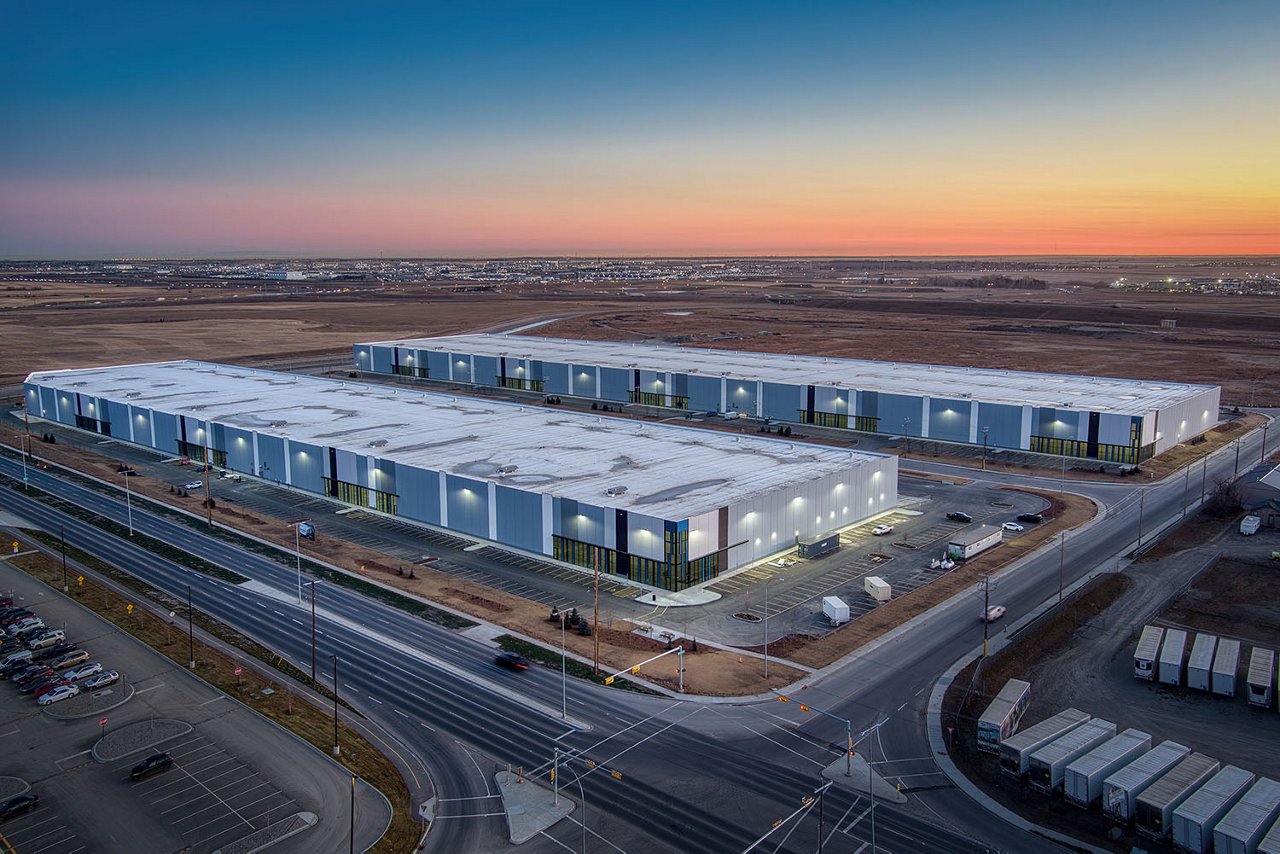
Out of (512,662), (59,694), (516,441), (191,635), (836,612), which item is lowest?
(512,662)

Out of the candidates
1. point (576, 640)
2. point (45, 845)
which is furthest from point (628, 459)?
point (45, 845)

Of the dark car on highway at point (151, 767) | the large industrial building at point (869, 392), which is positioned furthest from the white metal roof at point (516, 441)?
the dark car on highway at point (151, 767)

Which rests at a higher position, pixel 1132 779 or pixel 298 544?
pixel 298 544

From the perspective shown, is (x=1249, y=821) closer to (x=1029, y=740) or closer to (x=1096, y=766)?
(x=1096, y=766)

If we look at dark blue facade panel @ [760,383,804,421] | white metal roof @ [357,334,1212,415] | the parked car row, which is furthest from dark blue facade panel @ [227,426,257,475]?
dark blue facade panel @ [760,383,804,421]

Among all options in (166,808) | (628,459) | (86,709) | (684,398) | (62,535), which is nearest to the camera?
(166,808)

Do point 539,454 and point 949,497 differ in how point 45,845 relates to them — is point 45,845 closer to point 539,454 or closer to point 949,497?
point 539,454

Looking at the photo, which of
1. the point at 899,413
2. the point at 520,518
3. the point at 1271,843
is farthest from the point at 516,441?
the point at 1271,843

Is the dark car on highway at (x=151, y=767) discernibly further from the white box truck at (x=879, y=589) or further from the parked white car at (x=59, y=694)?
the white box truck at (x=879, y=589)
